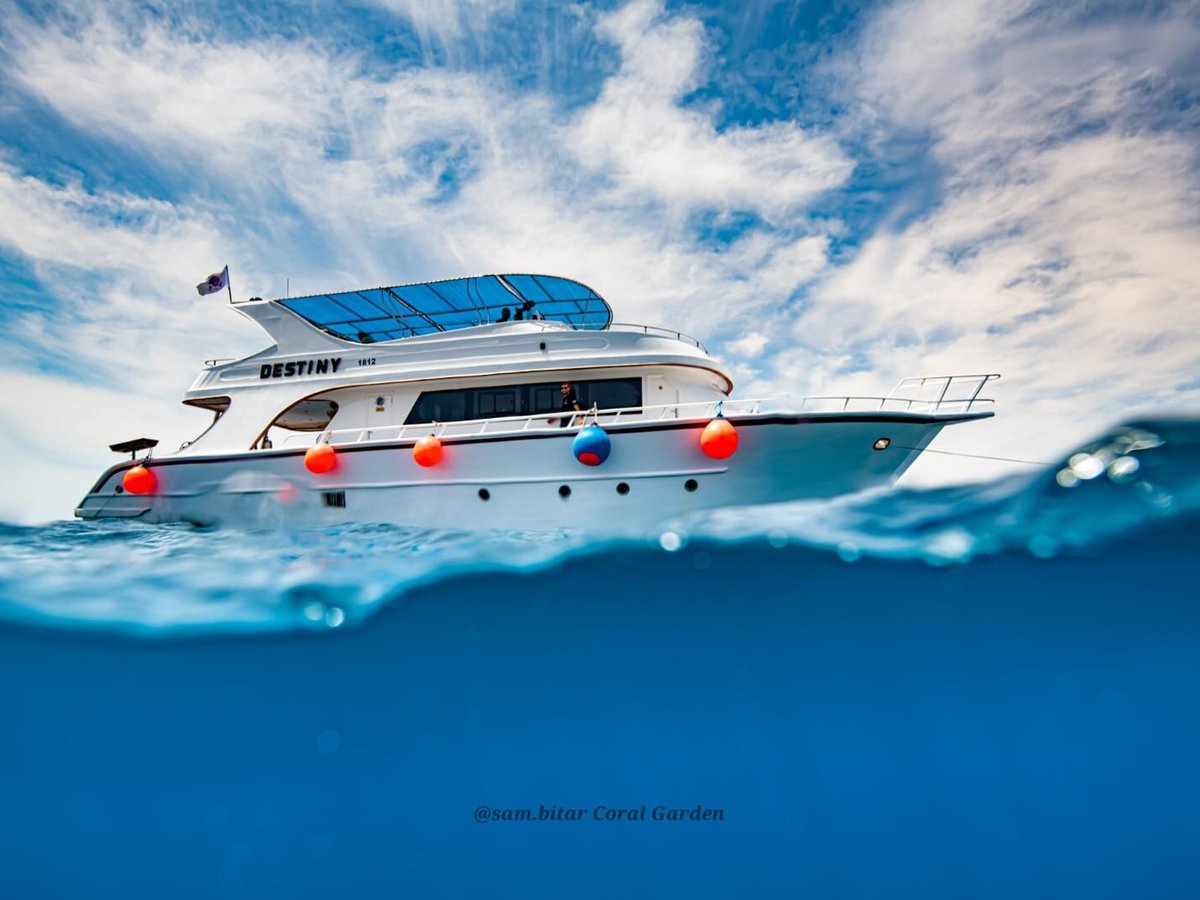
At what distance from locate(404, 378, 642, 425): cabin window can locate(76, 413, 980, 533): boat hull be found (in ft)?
4.78

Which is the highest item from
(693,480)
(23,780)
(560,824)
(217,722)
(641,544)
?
(693,480)

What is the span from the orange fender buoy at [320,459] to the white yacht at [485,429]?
42 millimetres

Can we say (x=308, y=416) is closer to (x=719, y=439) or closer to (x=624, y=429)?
(x=624, y=429)

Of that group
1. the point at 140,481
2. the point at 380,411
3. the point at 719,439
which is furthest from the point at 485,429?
the point at 140,481

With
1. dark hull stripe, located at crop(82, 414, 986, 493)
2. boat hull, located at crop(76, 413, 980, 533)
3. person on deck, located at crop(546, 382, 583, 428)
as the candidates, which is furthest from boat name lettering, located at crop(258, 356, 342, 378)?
person on deck, located at crop(546, 382, 583, 428)

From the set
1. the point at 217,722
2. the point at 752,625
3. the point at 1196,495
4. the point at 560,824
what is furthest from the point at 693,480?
the point at 217,722

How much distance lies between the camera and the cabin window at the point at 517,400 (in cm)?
1229

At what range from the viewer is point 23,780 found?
9547 mm

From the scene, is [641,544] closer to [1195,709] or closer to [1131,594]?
[1131,594]

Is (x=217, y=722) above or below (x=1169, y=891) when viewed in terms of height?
above

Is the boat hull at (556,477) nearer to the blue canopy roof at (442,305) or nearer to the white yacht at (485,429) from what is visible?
the white yacht at (485,429)

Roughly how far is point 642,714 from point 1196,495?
25.2ft

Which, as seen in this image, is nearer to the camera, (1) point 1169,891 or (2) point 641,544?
(2) point 641,544

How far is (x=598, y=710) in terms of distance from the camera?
9891 millimetres
